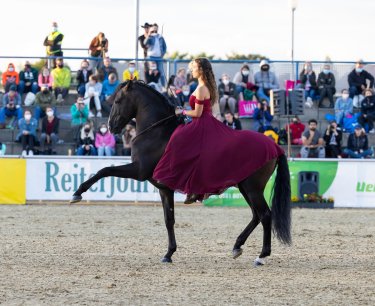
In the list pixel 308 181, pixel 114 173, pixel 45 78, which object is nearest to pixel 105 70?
Answer: pixel 45 78

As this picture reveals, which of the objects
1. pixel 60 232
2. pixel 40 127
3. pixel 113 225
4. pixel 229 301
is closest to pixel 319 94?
pixel 40 127

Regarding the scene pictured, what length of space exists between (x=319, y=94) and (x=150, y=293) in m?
22.5

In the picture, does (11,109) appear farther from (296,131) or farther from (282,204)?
(282,204)

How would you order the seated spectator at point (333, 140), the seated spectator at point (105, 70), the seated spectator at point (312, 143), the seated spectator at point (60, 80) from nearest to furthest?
1. the seated spectator at point (312, 143)
2. the seated spectator at point (333, 140)
3. the seated spectator at point (105, 70)
4. the seated spectator at point (60, 80)

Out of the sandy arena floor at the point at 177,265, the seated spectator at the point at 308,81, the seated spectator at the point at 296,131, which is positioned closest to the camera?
the sandy arena floor at the point at 177,265

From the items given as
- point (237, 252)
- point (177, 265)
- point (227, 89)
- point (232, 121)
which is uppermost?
point (227, 89)

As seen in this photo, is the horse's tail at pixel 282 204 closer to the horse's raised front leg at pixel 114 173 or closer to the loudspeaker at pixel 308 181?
the horse's raised front leg at pixel 114 173

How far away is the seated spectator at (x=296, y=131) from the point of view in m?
27.5

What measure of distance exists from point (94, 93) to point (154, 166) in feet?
56.6

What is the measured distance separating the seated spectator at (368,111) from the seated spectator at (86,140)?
8.66 m

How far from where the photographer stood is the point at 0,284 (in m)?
9.19

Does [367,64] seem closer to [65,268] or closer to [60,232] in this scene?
[60,232]

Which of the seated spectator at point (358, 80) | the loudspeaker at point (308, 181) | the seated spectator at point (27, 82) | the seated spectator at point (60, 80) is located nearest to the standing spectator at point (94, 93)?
the seated spectator at point (60, 80)

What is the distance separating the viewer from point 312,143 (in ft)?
87.6
